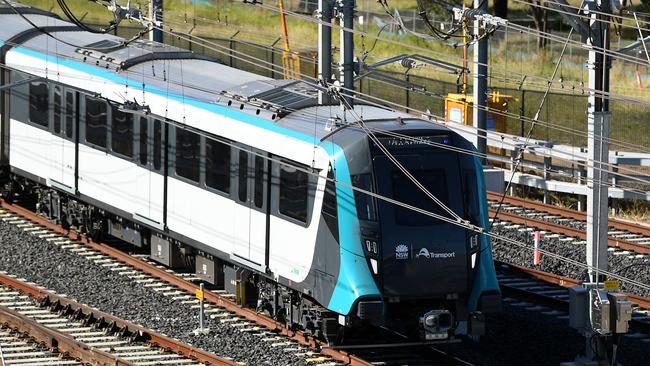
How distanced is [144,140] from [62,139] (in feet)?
10.5

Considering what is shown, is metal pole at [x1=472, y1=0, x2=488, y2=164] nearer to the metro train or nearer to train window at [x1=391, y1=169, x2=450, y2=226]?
the metro train

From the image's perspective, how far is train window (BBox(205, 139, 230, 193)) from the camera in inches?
787

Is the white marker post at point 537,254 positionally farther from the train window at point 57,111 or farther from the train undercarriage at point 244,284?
the train window at point 57,111

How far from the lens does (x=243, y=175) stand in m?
19.5

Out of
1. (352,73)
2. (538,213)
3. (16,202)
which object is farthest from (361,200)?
(16,202)

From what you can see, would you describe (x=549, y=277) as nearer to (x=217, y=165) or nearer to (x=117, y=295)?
(x=217, y=165)

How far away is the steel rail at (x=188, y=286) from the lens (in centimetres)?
1820

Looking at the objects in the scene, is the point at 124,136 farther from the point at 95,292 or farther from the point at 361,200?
the point at 361,200

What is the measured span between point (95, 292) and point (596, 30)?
940cm

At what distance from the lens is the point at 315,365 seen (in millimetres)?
17844

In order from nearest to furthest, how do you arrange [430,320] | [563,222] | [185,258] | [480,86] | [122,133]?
[430,320] → [185,258] → [122,133] → [480,86] → [563,222]

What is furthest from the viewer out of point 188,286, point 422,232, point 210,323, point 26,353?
point 188,286

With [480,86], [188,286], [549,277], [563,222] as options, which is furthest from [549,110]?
[188,286]

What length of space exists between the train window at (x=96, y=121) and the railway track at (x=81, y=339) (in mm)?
3621
